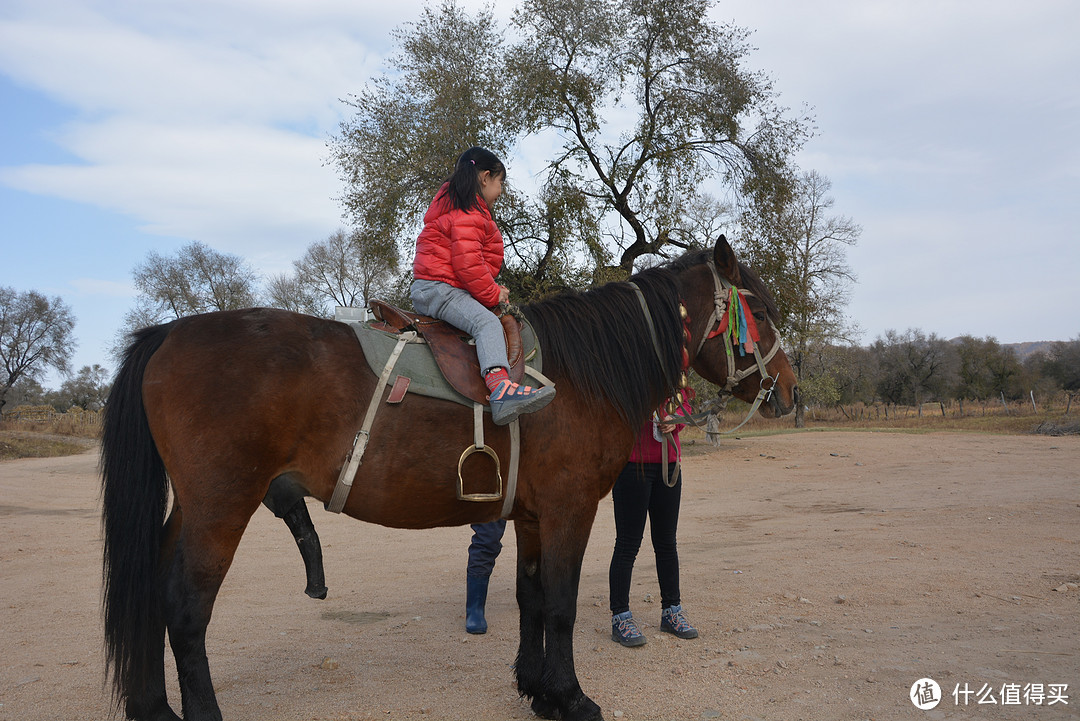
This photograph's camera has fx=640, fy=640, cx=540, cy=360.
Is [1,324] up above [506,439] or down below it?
above

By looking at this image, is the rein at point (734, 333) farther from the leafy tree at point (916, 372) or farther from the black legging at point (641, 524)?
the leafy tree at point (916, 372)

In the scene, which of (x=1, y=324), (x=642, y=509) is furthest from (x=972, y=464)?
(x=1, y=324)

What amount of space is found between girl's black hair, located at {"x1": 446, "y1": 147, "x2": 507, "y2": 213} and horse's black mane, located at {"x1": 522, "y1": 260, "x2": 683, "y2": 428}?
0.73 m

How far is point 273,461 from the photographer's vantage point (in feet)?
9.99

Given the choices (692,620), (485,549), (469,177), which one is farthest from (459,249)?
(692,620)

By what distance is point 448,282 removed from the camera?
3.49 m

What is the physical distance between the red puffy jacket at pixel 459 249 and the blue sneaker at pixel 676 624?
2545mm

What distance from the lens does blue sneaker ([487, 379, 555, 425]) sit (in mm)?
3107

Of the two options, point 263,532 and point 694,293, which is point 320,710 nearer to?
point 694,293

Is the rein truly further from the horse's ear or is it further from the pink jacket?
the pink jacket

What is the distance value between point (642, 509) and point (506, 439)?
5.11 feet

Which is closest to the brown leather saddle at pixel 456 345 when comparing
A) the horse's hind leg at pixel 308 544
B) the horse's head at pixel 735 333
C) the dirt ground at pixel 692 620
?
the horse's hind leg at pixel 308 544

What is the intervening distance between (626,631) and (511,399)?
2143mm

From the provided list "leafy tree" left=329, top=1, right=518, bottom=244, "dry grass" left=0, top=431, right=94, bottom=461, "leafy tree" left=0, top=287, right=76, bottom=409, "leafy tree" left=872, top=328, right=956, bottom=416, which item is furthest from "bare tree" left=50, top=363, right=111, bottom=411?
"leafy tree" left=872, top=328, right=956, bottom=416
